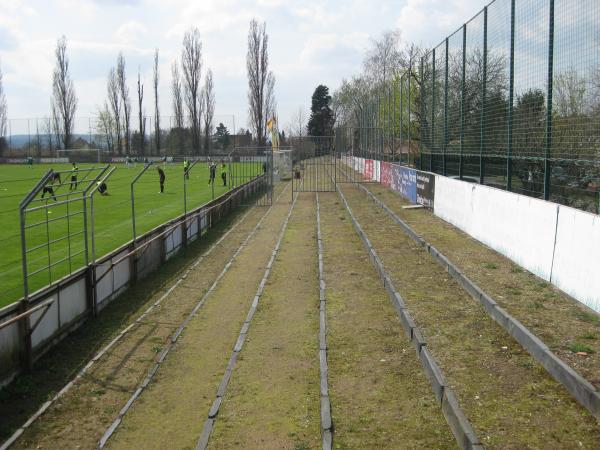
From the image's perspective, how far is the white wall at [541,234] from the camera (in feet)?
26.1

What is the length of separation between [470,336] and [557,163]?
4.54 metres

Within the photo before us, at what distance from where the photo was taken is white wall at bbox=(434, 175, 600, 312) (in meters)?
7.96

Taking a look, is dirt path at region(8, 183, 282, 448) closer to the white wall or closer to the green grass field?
the green grass field

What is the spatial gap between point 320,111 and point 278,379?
352 feet

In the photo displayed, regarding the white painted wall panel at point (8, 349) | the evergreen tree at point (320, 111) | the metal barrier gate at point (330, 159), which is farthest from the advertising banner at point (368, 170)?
the evergreen tree at point (320, 111)

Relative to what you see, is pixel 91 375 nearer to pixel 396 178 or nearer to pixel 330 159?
pixel 396 178

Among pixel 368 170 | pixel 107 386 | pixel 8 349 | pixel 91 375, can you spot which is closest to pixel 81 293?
pixel 91 375

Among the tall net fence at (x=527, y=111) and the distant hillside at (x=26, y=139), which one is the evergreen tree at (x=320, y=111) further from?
the tall net fence at (x=527, y=111)

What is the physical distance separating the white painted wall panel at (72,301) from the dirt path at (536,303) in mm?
6204

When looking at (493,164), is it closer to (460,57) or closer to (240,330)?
(460,57)

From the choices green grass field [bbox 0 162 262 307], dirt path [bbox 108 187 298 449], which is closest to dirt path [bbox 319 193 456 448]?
dirt path [bbox 108 187 298 449]

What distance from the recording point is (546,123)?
10539mm

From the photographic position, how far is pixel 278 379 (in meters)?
6.70

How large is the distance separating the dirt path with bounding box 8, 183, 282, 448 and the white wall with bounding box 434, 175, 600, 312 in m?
5.91
